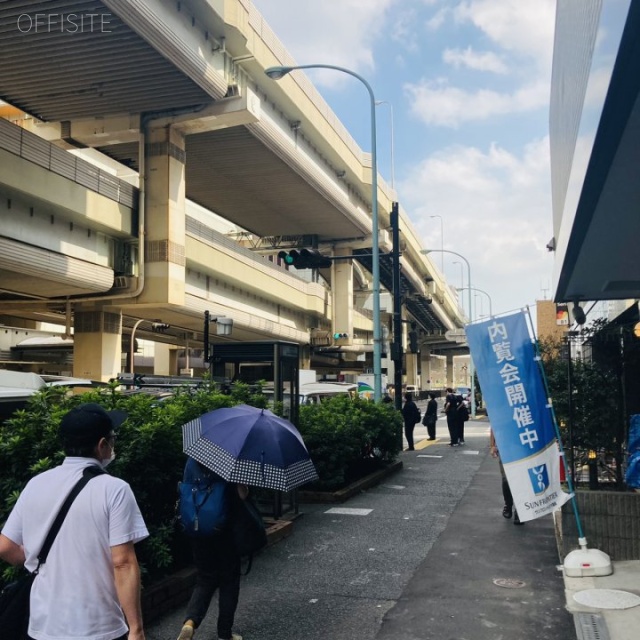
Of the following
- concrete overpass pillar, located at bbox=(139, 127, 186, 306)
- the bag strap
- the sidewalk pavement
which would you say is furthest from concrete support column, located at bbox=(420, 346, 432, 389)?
the bag strap

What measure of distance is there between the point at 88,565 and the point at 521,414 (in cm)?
416

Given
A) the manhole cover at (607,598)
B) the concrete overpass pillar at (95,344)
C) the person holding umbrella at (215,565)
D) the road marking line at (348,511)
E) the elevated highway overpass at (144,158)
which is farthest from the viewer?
the concrete overpass pillar at (95,344)

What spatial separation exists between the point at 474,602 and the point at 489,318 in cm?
254

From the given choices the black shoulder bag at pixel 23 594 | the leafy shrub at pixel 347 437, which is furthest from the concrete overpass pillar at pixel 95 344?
the black shoulder bag at pixel 23 594

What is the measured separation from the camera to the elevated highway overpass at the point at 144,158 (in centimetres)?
1845

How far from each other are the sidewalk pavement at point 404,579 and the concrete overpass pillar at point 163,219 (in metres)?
15.3

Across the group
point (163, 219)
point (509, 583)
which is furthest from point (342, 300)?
point (509, 583)

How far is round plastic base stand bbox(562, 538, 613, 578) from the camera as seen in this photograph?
5.96 metres

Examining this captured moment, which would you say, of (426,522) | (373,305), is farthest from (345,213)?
(426,522)

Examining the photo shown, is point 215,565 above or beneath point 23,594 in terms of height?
beneath

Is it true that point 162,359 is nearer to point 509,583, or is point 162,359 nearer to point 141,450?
point 509,583

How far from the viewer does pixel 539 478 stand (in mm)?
5832

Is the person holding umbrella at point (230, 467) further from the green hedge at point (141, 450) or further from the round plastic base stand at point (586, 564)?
the round plastic base stand at point (586, 564)

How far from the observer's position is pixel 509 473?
586cm
